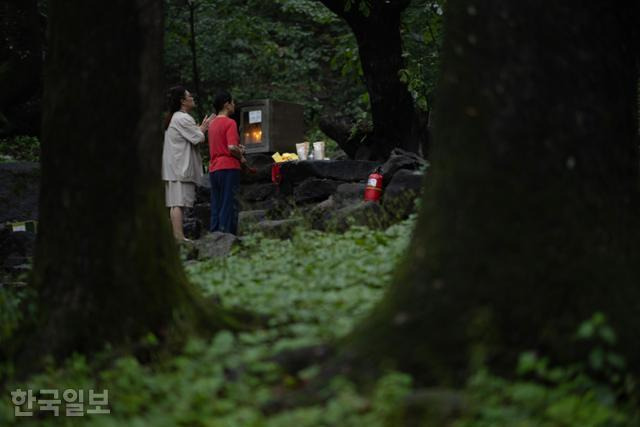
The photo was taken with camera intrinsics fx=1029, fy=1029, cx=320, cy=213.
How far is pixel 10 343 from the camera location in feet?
21.4

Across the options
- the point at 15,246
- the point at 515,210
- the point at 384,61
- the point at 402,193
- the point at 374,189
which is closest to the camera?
the point at 515,210

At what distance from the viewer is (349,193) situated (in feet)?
46.7

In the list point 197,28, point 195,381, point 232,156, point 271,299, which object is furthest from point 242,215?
point 197,28

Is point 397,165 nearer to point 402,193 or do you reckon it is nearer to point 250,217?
point 402,193

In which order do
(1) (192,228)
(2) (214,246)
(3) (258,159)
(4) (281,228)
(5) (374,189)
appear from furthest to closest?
(3) (258,159), (1) (192,228), (5) (374,189), (4) (281,228), (2) (214,246)

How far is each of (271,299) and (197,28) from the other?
20.4m

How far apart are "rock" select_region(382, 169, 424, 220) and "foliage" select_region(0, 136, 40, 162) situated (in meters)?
13.5

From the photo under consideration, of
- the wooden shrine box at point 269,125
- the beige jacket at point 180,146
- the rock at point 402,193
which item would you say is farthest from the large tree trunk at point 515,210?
the wooden shrine box at point 269,125

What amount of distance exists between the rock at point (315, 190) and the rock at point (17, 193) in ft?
13.0

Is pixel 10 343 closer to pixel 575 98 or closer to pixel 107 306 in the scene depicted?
pixel 107 306

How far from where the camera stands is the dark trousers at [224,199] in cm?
1327

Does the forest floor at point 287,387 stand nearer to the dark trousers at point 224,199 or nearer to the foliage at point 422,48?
the dark trousers at point 224,199

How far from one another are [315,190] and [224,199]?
273 centimetres

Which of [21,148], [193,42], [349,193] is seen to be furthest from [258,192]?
[21,148]
